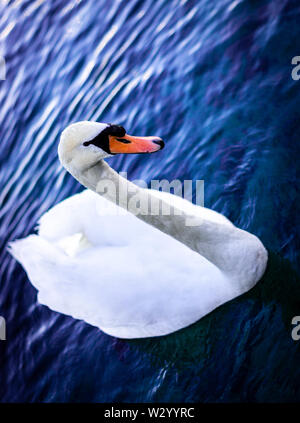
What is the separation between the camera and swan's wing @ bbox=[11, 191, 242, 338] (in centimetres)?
346

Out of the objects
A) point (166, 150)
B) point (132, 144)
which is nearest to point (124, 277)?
point (132, 144)

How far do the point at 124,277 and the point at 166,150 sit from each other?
1.56 metres

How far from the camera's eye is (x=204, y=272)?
3520 mm

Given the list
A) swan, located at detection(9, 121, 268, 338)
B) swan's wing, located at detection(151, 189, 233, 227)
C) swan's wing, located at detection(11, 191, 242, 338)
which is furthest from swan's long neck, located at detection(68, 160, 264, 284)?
swan's wing, located at detection(151, 189, 233, 227)

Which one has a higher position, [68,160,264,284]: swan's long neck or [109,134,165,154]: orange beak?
[109,134,165,154]: orange beak

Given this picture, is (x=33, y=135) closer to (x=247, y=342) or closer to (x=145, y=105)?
(x=145, y=105)

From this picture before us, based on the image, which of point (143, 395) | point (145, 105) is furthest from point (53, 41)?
point (143, 395)

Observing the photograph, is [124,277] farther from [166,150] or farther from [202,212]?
[166,150]

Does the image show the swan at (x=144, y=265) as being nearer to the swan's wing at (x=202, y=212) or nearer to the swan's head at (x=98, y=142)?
the swan's wing at (x=202, y=212)

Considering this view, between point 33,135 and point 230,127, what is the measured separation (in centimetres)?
209

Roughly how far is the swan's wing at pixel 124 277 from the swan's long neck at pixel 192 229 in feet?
0.37

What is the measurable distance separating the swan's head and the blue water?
3.87 ft

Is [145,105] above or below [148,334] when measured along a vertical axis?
above

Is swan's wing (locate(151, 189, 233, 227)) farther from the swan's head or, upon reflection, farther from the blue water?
the swan's head
